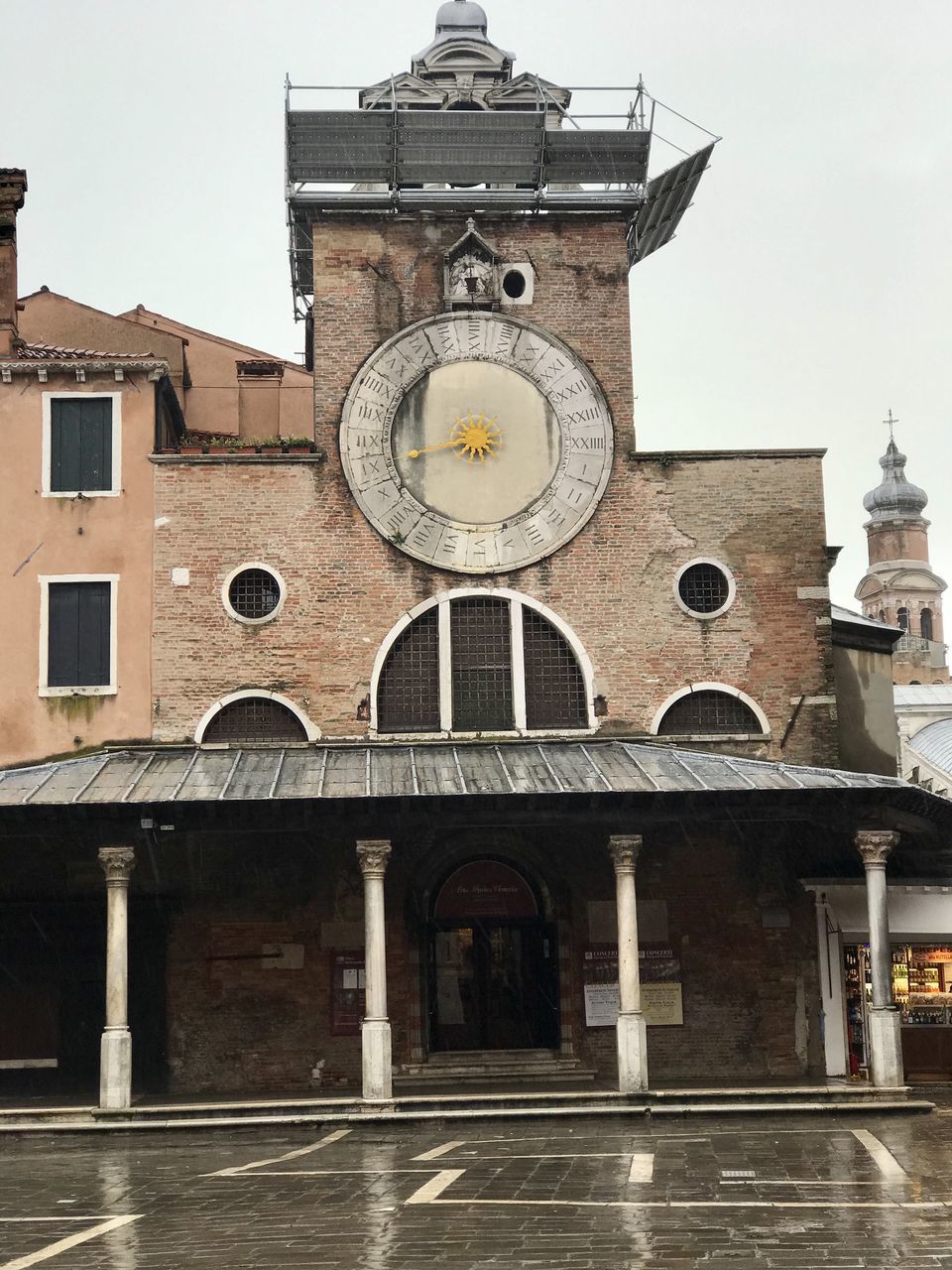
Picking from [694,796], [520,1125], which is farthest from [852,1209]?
[694,796]

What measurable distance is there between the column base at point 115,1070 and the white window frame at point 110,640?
5537 mm

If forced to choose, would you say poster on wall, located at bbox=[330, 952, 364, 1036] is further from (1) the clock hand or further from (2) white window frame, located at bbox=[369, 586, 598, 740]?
(1) the clock hand

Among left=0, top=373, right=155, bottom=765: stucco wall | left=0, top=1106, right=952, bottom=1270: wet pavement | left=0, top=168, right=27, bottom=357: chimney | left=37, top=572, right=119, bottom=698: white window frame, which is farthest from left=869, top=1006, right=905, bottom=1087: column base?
left=0, top=168, right=27, bottom=357: chimney

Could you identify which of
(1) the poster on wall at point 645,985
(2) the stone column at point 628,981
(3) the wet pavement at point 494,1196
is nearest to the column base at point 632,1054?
(2) the stone column at point 628,981

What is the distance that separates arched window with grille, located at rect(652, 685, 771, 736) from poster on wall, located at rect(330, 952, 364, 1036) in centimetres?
571

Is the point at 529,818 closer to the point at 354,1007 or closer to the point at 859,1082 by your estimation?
the point at 354,1007

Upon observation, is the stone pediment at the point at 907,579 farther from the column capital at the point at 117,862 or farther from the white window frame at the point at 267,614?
the column capital at the point at 117,862

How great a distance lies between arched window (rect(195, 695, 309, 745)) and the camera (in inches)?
983

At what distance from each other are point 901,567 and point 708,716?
2759 inches

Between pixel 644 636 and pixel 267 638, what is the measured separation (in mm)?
5714

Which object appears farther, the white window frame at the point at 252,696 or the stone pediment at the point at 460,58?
the stone pediment at the point at 460,58

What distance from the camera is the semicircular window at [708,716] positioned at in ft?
Answer: 83.3

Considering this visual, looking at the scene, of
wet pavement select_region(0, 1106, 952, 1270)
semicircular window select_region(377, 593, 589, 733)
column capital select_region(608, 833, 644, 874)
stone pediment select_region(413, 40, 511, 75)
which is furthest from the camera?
stone pediment select_region(413, 40, 511, 75)

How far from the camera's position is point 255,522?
25531mm
